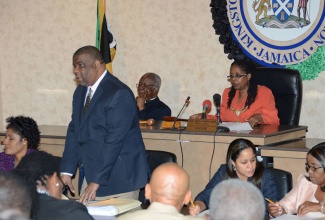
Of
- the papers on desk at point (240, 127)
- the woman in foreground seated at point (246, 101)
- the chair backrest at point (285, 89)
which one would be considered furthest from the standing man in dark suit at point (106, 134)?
the chair backrest at point (285, 89)

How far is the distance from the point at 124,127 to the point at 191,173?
5.12ft

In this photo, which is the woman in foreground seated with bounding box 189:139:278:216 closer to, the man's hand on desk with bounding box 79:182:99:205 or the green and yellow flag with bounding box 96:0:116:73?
the man's hand on desk with bounding box 79:182:99:205

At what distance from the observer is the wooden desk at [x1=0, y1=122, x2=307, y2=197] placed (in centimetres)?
568

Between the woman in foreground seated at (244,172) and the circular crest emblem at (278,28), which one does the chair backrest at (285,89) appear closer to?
the circular crest emblem at (278,28)

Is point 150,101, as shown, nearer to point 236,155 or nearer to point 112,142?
point 112,142

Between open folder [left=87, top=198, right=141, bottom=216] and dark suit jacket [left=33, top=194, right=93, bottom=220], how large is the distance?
0.69 metres

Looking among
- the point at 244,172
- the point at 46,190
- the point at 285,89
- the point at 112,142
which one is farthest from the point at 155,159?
the point at 285,89

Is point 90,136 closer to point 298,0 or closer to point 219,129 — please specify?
point 219,129

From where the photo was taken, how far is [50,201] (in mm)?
3061


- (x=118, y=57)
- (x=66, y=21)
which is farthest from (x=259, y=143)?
(x=66, y=21)

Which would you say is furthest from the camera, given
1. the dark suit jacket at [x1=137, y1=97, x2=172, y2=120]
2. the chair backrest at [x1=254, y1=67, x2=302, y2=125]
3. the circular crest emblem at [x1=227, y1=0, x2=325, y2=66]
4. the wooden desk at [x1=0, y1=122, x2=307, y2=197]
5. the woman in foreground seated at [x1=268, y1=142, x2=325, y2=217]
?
the circular crest emblem at [x1=227, y1=0, x2=325, y2=66]

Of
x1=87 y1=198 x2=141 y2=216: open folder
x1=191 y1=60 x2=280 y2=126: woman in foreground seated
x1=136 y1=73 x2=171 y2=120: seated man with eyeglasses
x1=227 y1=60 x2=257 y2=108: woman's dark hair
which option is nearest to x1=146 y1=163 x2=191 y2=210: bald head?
x1=87 y1=198 x2=141 y2=216: open folder

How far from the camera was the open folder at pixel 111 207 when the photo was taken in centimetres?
374

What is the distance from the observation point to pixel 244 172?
14.3 feet
